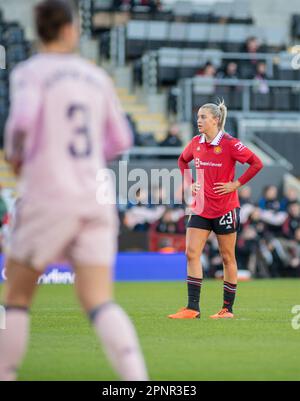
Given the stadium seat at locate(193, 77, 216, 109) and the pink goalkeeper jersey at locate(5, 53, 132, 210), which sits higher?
the stadium seat at locate(193, 77, 216, 109)

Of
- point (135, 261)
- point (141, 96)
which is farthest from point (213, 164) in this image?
point (141, 96)

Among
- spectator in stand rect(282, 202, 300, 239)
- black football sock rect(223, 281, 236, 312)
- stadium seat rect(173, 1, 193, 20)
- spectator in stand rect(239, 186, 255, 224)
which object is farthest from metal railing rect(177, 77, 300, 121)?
black football sock rect(223, 281, 236, 312)

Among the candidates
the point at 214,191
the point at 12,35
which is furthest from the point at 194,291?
the point at 12,35

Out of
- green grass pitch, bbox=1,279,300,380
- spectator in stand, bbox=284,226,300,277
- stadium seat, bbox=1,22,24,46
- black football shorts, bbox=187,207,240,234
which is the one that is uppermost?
stadium seat, bbox=1,22,24,46

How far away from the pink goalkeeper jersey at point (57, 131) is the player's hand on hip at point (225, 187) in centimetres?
534

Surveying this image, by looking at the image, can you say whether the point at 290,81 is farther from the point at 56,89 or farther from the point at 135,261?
the point at 56,89

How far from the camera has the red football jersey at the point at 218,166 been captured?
36.9 feet

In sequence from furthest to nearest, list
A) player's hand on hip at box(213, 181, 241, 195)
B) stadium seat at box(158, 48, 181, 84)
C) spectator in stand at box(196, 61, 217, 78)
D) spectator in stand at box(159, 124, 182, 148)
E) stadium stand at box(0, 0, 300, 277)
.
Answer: stadium seat at box(158, 48, 181, 84) → spectator in stand at box(196, 61, 217, 78) → spectator in stand at box(159, 124, 182, 148) → stadium stand at box(0, 0, 300, 277) → player's hand on hip at box(213, 181, 241, 195)

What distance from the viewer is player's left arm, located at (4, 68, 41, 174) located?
575 cm

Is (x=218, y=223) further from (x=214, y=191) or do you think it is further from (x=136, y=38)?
(x=136, y=38)

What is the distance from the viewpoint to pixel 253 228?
2172 centimetres

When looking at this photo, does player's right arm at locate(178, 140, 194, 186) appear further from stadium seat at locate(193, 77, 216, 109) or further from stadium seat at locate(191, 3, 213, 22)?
stadium seat at locate(191, 3, 213, 22)

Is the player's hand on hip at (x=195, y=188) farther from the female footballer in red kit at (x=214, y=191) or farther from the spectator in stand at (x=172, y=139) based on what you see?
the spectator in stand at (x=172, y=139)

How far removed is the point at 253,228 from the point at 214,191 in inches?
417
